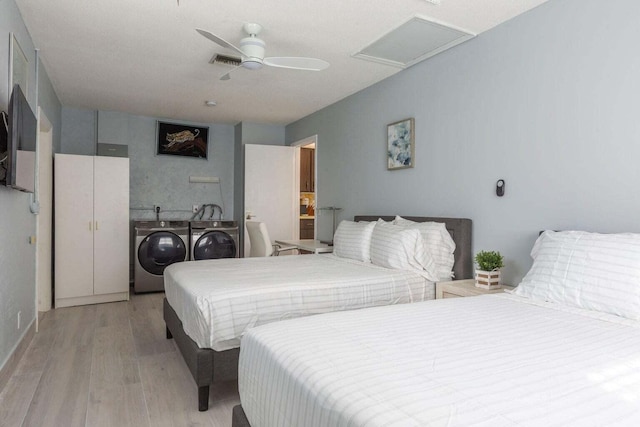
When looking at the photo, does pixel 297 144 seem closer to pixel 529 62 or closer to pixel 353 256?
pixel 353 256

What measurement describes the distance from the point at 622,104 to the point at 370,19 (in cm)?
162

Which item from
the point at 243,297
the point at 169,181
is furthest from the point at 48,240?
the point at 243,297

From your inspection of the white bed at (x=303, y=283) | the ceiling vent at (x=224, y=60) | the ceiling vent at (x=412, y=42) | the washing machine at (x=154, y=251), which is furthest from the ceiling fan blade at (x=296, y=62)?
the washing machine at (x=154, y=251)

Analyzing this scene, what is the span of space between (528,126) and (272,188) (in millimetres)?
3879

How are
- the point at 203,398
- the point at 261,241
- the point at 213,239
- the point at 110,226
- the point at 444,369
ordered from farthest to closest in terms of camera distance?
the point at 213,239 → the point at 110,226 → the point at 261,241 → the point at 203,398 → the point at 444,369

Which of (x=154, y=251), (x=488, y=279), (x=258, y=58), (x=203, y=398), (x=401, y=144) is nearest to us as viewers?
(x=203, y=398)

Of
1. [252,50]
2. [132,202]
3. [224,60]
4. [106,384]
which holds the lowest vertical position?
[106,384]

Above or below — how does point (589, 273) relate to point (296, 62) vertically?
below

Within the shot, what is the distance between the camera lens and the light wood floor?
2.09 metres

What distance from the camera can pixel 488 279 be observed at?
8.46 feet

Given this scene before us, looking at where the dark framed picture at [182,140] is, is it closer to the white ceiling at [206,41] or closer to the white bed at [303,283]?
the white ceiling at [206,41]

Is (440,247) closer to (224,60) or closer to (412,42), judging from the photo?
(412,42)

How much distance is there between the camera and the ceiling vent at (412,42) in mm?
2823

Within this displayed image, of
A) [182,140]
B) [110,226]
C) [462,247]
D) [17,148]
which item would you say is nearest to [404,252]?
→ [462,247]
